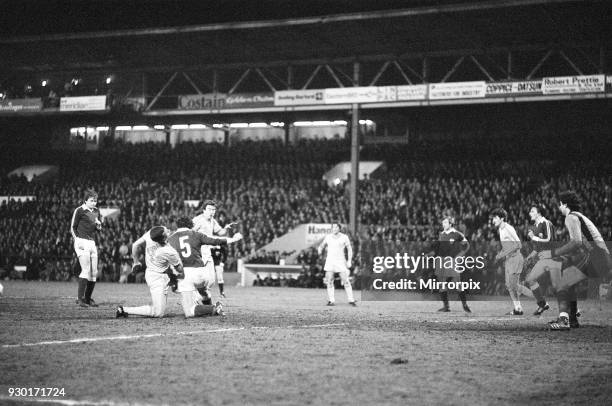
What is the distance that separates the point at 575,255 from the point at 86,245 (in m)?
9.20

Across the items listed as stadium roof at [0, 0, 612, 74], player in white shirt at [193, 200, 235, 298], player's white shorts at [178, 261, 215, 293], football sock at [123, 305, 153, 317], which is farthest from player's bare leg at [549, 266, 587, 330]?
Answer: stadium roof at [0, 0, 612, 74]

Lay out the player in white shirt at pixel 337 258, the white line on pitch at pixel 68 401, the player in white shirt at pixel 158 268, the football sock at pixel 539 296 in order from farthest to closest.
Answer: the player in white shirt at pixel 337 258, the football sock at pixel 539 296, the player in white shirt at pixel 158 268, the white line on pitch at pixel 68 401

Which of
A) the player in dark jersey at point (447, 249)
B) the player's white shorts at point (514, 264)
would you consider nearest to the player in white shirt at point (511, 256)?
the player's white shorts at point (514, 264)

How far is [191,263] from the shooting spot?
506 inches

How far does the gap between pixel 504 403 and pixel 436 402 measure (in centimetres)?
48

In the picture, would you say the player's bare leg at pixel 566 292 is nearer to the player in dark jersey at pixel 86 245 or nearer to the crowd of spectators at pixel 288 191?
the player in dark jersey at pixel 86 245

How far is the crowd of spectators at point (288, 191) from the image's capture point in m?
33.5

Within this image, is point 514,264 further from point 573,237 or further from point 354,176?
point 354,176

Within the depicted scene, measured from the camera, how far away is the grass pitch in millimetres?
5660

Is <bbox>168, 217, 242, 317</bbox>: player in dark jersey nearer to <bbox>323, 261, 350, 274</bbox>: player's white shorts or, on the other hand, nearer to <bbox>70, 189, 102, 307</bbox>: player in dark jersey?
<bbox>70, 189, 102, 307</bbox>: player in dark jersey

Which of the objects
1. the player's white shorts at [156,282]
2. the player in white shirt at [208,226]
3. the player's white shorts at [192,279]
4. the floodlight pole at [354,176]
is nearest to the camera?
the player's white shorts at [156,282]

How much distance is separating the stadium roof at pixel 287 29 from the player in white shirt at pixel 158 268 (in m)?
19.9

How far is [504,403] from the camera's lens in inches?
216

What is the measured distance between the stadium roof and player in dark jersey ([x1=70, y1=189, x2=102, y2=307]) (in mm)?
16977
